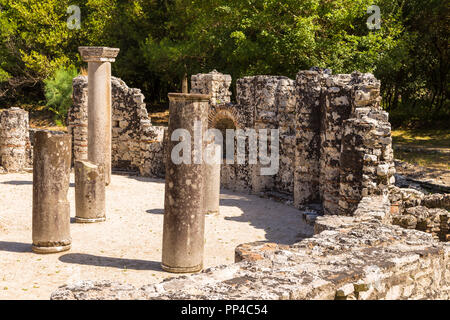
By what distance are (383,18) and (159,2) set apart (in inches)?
475

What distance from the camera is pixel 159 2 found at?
3050 cm

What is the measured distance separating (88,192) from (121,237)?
4.59ft

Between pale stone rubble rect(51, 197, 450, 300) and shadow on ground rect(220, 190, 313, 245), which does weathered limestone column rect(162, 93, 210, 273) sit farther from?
shadow on ground rect(220, 190, 313, 245)

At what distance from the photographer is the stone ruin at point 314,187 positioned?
5.27 m

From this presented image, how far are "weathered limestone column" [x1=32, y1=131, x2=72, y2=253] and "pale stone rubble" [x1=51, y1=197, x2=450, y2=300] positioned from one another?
491 cm

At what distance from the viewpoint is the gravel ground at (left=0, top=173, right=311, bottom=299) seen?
8.99m

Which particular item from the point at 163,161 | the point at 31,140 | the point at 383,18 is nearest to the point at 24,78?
the point at 31,140

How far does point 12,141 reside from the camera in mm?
18672

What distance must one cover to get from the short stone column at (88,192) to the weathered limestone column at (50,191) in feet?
6.04

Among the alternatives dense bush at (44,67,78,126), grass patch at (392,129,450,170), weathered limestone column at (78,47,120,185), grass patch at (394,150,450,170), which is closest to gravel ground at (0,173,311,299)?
weathered limestone column at (78,47,120,185)

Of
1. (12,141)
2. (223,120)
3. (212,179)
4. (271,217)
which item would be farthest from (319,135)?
(12,141)

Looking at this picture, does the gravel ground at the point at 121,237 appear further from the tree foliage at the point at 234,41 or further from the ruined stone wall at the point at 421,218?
the tree foliage at the point at 234,41

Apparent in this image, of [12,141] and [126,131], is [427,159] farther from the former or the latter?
[12,141]
